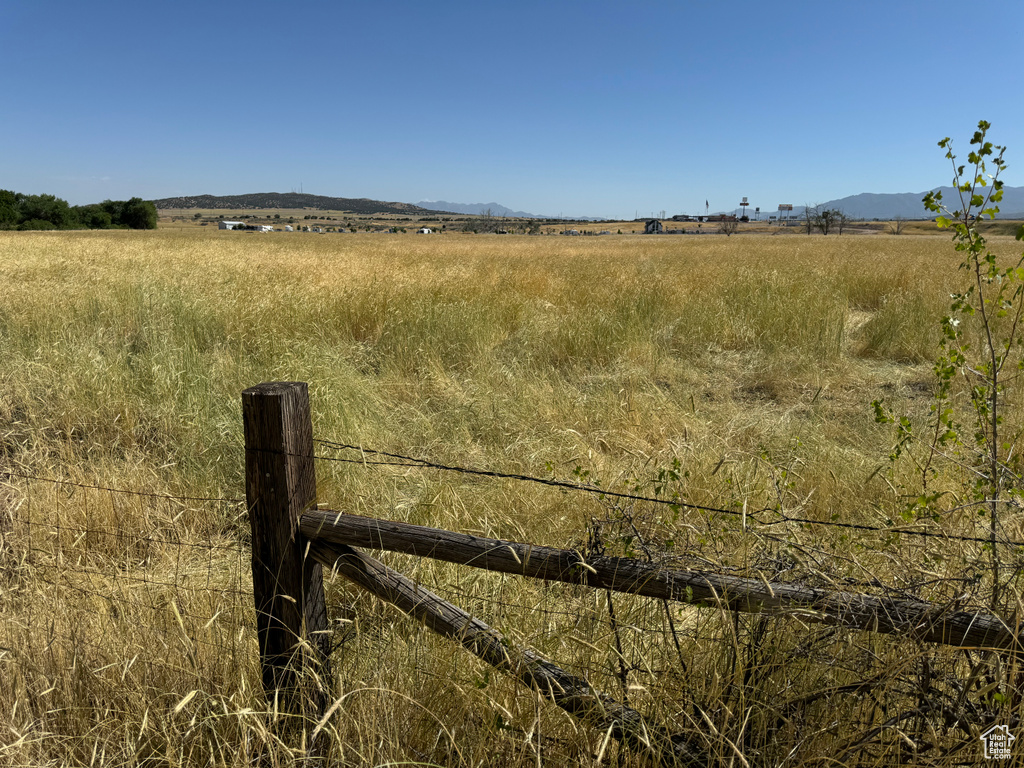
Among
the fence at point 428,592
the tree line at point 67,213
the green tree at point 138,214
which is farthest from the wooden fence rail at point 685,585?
the green tree at point 138,214

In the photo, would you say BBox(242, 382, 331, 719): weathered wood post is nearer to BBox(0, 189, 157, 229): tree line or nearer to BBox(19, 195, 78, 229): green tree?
BBox(0, 189, 157, 229): tree line

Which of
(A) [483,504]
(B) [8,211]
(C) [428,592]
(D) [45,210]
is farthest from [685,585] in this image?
(D) [45,210]

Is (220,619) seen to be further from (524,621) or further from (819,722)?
(819,722)

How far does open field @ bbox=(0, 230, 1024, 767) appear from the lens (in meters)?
1.61

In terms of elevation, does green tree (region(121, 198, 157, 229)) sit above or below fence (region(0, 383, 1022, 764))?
above

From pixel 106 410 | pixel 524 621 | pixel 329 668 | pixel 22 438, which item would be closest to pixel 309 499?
pixel 329 668

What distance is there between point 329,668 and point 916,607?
63.1 inches

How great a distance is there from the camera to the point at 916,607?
1382 millimetres

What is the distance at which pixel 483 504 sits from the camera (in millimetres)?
3506

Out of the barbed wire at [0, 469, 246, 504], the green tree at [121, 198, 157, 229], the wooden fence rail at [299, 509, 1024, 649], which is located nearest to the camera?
the wooden fence rail at [299, 509, 1024, 649]

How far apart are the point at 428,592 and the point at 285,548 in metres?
0.43

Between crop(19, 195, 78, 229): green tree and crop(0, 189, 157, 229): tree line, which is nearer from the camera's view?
crop(0, 189, 157, 229): tree line

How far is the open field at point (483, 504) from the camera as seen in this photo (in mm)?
1605

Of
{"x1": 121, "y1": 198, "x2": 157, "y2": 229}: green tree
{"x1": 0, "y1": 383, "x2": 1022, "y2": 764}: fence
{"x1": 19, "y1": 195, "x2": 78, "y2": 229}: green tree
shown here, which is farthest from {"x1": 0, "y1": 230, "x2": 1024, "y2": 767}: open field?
{"x1": 121, "y1": 198, "x2": 157, "y2": 229}: green tree
